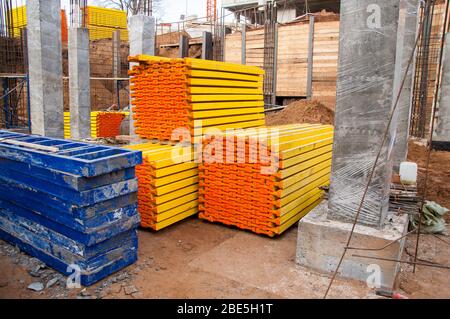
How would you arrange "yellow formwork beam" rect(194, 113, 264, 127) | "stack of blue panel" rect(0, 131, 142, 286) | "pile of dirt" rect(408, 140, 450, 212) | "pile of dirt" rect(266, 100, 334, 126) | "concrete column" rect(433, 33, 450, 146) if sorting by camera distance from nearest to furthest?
"stack of blue panel" rect(0, 131, 142, 286), "yellow formwork beam" rect(194, 113, 264, 127), "pile of dirt" rect(408, 140, 450, 212), "concrete column" rect(433, 33, 450, 146), "pile of dirt" rect(266, 100, 334, 126)

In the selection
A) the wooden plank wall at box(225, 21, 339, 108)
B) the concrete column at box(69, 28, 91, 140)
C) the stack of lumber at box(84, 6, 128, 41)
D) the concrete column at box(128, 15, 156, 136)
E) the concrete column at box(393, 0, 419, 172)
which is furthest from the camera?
the stack of lumber at box(84, 6, 128, 41)

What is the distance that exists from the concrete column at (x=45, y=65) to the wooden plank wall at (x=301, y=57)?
11435 mm

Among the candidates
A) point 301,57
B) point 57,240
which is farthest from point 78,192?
point 301,57

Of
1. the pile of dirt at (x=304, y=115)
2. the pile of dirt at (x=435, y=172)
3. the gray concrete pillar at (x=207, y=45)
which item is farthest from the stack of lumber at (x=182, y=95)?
the gray concrete pillar at (x=207, y=45)

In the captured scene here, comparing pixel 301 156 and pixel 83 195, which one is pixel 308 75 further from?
pixel 83 195

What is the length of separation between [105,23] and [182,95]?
25.7 meters

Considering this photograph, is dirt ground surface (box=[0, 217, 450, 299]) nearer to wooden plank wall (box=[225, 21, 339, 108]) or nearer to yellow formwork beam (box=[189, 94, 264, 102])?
yellow formwork beam (box=[189, 94, 264, 102])

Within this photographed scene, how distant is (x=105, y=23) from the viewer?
95.5 ft

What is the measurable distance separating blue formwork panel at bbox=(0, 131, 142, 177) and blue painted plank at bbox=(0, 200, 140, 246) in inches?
25.7

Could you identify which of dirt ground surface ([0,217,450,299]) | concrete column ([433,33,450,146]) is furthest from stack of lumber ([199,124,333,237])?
concrete column ([433,33,450,146])

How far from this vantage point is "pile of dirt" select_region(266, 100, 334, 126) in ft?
45.9

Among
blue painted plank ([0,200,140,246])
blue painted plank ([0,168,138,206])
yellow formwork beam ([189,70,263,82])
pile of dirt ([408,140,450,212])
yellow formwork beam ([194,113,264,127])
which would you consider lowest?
pile of dirt ([408,140,450,212])

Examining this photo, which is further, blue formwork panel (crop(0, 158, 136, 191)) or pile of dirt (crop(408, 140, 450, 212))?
pile of dirt (crop(408, 140, 450, 212))

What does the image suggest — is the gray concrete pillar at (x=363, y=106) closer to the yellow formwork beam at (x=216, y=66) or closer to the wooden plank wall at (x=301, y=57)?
the yellow formwork beam at (x=216, y=66)
